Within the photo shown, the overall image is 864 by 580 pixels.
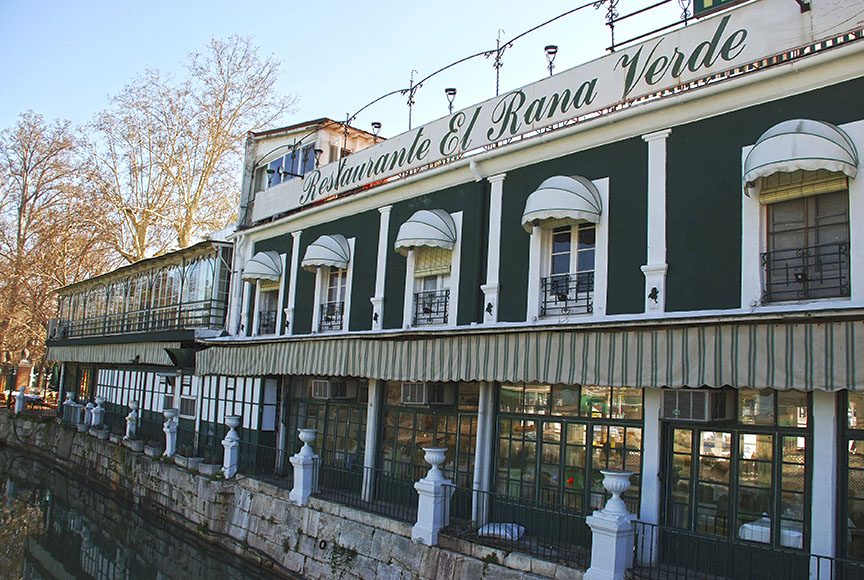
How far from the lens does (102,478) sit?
21.8 metres

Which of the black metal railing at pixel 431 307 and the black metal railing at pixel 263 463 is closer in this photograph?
the black metal railing at pixel 431 307

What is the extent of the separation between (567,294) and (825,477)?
4090 millimetres

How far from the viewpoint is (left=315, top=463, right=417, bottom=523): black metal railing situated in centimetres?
1176

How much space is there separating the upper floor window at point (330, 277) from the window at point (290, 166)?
3.37 m

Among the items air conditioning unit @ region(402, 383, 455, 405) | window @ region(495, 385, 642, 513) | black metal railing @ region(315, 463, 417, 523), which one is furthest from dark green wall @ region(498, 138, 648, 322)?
black metal railing @ region(315, 463, 417, 523)

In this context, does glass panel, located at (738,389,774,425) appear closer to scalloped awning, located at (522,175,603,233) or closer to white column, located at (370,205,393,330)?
scalloped awning, located at (522,175,603,233)

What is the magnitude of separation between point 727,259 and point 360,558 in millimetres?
6965

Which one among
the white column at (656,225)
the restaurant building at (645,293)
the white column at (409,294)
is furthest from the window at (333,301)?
the white column at (656,225)

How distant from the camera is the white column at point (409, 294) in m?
13.2

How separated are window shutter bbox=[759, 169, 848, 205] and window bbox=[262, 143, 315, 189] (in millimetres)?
11797

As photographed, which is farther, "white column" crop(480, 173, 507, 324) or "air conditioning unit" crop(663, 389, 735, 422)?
"white column" crop(480, 173, 507, 324)

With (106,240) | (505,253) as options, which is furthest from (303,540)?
(106,240)

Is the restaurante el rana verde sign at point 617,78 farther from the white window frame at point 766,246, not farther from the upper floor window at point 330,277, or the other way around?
the upper floor window at point 330,277

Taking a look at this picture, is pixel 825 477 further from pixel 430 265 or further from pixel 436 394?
pixel 430 265
